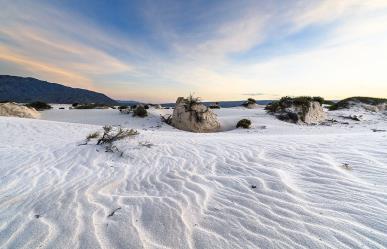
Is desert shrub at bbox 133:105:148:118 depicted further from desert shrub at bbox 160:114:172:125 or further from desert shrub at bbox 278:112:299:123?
desert shrub at bbox 278:112:299:123

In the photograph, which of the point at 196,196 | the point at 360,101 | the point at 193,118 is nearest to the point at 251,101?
the point at 360,101

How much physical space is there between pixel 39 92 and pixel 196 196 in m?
108

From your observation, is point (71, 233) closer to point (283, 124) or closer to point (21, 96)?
point (283, 124)

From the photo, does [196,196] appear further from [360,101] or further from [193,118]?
[360,101]

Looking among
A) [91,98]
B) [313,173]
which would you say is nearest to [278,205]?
[313,173]

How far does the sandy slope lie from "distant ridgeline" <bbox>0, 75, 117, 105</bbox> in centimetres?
8233

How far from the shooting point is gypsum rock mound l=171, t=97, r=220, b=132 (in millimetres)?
13977

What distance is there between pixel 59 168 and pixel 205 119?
9830 millimetres

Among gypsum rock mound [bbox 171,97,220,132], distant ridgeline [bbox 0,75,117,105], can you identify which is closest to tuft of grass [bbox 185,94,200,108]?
gypsum rock mound [bbox 171,97,220,132]

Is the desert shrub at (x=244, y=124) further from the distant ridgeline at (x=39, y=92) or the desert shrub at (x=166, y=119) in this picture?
the distant ridgeline at (x=39, y=92)

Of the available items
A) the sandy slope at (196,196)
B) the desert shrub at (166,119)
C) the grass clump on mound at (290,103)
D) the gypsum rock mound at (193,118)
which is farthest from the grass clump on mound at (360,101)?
the sandy slope at (196,196)

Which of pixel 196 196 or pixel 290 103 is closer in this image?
pixel 196 196

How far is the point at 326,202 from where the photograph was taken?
319cm

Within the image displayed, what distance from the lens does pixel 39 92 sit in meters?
95.5
